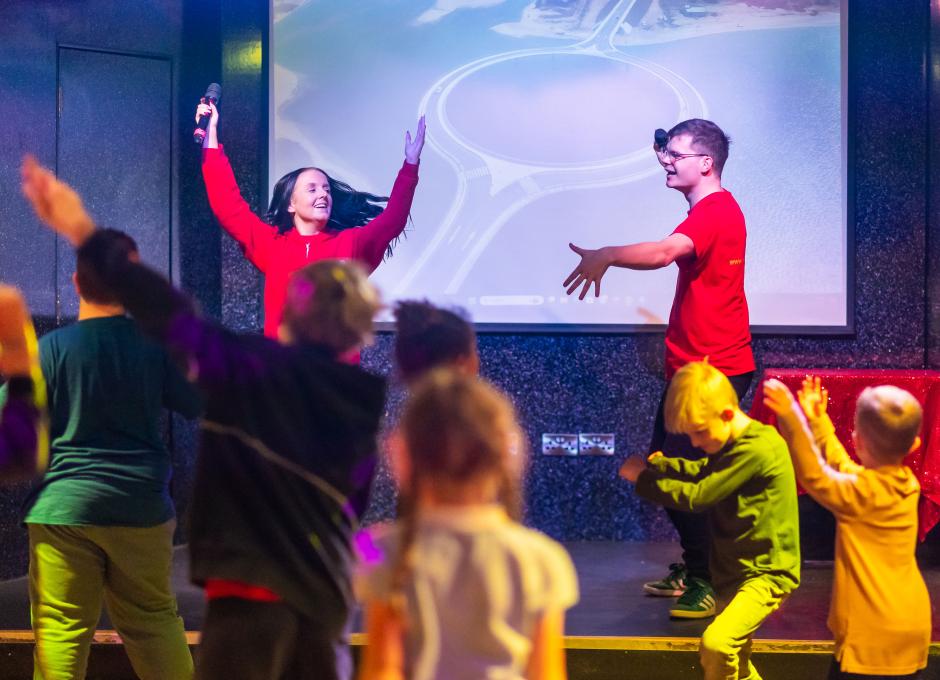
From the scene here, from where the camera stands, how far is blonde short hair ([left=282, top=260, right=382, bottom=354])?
1.89 meters

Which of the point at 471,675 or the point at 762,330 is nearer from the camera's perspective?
the point at 471,675

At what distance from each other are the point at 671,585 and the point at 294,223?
6.02 feet

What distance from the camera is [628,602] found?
368 cm

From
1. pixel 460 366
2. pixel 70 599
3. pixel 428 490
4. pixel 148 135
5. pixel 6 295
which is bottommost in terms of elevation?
pixel 70 599

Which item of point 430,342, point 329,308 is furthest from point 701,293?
point 329,308

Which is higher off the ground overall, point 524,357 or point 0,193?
point 0,193

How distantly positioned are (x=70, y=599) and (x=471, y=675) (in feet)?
4.46

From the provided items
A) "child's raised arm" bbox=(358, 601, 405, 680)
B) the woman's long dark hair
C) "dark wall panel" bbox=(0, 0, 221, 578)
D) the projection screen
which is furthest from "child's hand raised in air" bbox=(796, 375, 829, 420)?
"dark wall panel" bbox=(0, 0, 221, 578)

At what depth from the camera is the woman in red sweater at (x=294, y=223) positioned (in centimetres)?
361

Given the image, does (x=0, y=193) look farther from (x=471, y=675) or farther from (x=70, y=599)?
(x=471, y=675)

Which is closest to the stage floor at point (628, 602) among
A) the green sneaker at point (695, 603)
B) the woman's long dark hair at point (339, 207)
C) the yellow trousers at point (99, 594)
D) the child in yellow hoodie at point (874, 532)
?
the green sneaker at point (695, 603)

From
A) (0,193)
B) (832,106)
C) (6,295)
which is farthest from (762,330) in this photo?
(6,295)

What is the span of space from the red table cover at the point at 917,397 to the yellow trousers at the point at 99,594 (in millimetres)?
2406

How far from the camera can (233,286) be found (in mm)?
4863
